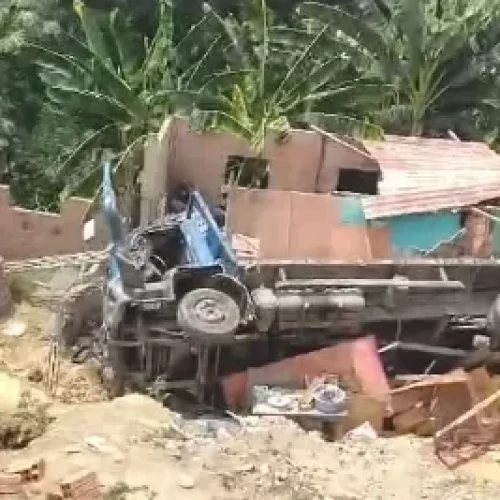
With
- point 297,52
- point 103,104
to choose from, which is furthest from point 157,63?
point 297,52

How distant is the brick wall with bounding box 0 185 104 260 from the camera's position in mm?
21953

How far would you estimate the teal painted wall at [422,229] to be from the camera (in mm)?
18500

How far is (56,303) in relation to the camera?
20391 millimetres

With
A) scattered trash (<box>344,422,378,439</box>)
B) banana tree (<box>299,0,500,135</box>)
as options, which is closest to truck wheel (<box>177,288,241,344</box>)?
scattered trash (<box>344,422,378,439</box>)

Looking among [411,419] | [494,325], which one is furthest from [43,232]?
[494,325]

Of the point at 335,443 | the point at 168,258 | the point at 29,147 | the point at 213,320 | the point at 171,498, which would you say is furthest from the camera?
the point at 29,147

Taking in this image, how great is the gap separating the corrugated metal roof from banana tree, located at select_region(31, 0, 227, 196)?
4.26 metres

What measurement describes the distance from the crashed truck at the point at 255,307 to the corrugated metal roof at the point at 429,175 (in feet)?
3.07

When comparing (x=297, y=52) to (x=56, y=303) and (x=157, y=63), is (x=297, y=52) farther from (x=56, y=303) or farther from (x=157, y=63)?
(x=56, y=303)

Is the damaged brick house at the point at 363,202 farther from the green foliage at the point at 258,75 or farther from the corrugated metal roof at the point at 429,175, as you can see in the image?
the green foliage at the point at 258,75

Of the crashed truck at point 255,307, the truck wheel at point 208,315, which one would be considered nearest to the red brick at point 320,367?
the crashed truck at point 255,307

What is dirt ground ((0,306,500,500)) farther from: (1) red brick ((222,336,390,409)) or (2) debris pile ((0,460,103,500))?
(1) red brick ((222,336,390,409))

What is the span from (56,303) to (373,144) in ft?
20.0

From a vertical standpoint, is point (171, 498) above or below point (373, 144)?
below
